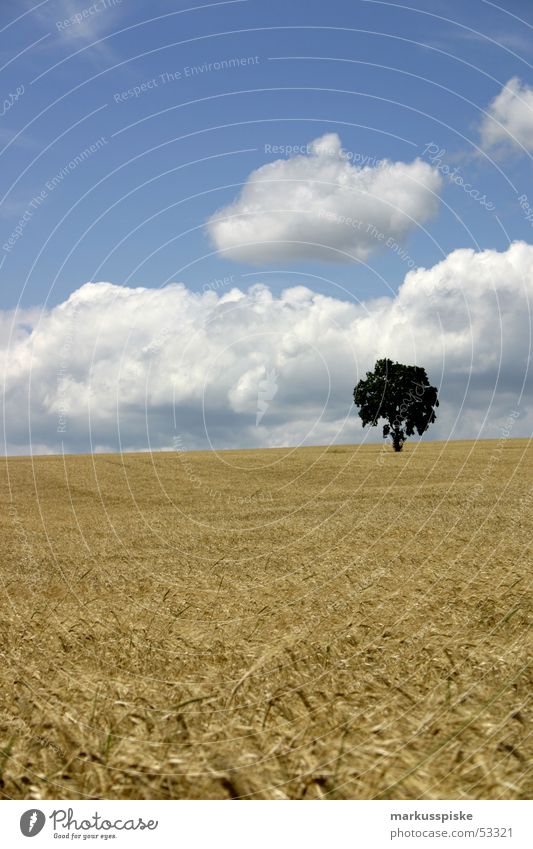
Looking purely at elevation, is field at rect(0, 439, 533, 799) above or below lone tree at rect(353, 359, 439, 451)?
below

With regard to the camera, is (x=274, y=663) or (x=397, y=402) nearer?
(x=274, y=663)

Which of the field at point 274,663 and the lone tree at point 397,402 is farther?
the lone tree at point 397,402

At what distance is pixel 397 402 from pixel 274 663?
74.1 m

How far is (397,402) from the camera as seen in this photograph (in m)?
81.8

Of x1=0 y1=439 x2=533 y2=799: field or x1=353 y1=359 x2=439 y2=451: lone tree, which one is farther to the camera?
→ x1=353 y1=359 x2=439 y2=451: lone tree

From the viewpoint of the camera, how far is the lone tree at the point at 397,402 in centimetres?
8125

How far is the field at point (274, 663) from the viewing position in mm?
6547

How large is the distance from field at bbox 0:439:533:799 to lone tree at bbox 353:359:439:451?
5838 cm

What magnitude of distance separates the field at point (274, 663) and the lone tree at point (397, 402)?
2298 inches

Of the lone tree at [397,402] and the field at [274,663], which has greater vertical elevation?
the lone tree at [397,402]

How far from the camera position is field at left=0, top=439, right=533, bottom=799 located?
655 cm
